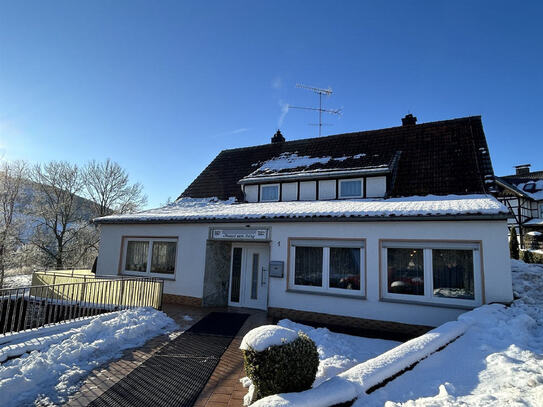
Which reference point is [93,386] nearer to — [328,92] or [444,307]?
[444,307]

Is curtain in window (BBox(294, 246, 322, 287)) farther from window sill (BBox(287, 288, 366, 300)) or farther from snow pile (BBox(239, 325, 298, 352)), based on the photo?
snow pile (BBox(239, 325, 298, 352))

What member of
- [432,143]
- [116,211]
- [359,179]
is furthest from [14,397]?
[116,211]

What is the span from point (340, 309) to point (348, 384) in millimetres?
5589

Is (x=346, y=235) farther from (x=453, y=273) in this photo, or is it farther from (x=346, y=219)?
(x=453, y=273)

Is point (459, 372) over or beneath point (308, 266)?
beneath

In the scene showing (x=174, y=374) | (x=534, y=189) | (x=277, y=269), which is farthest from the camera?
(x=534, y=189)

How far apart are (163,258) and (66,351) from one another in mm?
6161

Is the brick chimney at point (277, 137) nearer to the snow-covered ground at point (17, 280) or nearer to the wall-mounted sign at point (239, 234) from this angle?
the wall-mounted sign at point (239, 234)

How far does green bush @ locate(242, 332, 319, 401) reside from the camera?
143 inches

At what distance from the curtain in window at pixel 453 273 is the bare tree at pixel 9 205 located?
26897mm

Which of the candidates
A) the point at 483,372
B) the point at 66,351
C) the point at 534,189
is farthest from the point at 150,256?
the point at 534,189

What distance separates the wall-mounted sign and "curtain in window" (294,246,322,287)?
1.27 meters

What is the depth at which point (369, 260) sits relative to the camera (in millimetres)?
8656

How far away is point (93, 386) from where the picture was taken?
16.0ft
